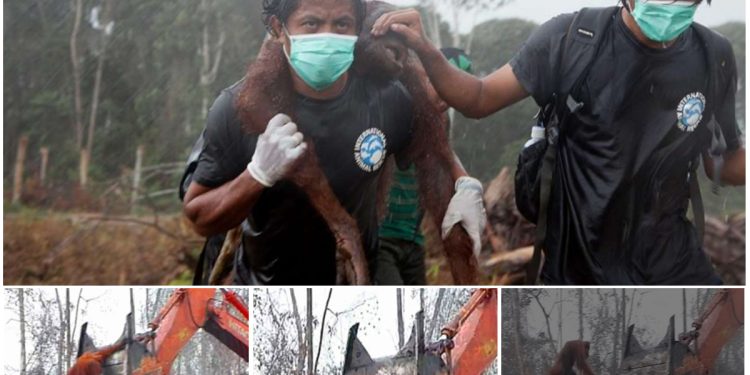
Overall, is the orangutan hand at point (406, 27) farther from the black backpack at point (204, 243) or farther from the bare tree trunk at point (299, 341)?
the bare tree trunk at point (299, 341)

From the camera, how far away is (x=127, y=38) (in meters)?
5.45

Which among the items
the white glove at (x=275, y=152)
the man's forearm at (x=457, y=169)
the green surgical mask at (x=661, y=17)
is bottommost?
the man's forearm at (x=457, y=169)

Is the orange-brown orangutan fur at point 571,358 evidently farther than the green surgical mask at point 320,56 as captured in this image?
Yes

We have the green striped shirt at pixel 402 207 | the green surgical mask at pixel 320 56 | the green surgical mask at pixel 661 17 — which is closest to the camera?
the green surgical mask at pixel 320 56

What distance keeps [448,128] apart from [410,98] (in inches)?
9.4

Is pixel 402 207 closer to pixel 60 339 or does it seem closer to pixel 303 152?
pixel 303 152

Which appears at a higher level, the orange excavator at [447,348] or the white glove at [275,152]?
the white glove at [275,152]

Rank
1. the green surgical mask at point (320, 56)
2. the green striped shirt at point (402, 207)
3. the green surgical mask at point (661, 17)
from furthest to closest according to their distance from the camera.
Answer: the green striped shirt at point (402, 207) < the green surgical mask at point (661, 17) < the green surgical mask at point (320, 56)

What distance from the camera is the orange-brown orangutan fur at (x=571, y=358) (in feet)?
18.3

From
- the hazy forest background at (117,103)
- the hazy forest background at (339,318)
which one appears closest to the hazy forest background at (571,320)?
the hazy forest background at (339,318)

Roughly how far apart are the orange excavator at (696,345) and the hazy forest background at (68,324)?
1.94m

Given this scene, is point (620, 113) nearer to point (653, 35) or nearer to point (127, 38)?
point (653, 35)

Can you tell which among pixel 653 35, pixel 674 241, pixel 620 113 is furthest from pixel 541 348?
pixel 653 35

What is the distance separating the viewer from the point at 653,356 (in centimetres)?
561
